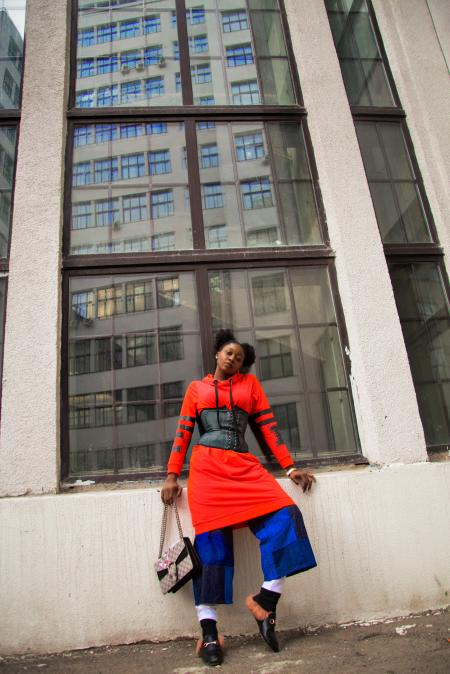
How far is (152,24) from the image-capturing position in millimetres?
4508

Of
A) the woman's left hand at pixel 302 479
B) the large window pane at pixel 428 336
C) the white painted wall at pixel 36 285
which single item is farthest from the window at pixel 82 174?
the woman's left hand at pixel 302 479

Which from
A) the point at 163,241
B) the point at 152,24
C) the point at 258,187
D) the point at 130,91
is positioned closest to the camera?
the point at 163,241

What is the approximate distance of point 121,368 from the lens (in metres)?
3.33

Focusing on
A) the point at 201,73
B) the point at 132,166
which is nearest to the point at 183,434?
the point at 132,166

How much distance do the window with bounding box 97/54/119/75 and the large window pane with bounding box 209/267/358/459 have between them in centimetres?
239

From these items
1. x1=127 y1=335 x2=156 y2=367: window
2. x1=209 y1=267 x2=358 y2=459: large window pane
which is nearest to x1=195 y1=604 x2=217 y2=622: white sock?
x1=209 y1=267 x2=358 y2=459: large window pane

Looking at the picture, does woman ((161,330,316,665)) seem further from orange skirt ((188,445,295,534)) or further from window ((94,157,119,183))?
window ((94,157,119,183))

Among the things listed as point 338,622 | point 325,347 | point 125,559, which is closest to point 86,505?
point 125,559

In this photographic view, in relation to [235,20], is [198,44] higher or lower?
lower

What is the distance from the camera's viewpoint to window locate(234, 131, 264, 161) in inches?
159

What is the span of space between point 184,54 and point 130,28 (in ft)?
2.16

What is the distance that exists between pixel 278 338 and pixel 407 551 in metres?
1.66

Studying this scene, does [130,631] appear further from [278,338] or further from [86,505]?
[278,338]

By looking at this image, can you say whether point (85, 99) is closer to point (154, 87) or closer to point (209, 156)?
point (154, 87)
